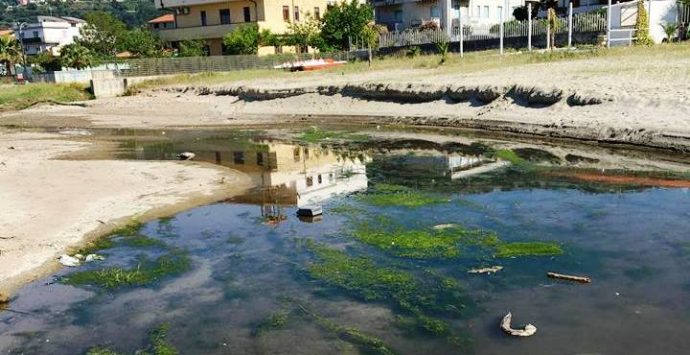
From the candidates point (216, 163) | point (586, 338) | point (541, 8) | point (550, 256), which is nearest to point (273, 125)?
point (216, 163)

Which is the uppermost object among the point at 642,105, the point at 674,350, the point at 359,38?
the point at 359,38

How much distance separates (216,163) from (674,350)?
57.7 ft

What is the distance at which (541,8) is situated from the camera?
2197 inches

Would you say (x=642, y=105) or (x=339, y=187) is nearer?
(x=339, y=187)

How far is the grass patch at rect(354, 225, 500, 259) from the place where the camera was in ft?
39.4

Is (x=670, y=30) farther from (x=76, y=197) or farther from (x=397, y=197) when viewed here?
(x=76, y=197)

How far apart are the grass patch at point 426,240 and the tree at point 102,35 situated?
2648 inches

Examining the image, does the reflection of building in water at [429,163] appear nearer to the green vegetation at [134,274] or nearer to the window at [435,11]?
the green vegetation at [134,274]

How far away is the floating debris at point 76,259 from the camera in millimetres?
12008

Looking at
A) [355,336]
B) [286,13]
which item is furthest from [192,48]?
[355,336]

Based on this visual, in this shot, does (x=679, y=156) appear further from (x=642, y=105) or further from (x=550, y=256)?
(x=550, y=256)

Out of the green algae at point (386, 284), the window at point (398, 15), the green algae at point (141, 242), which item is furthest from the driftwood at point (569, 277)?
the window at point (398, 15)

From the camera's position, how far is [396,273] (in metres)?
11.1

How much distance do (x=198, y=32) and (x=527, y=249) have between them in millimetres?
60826
